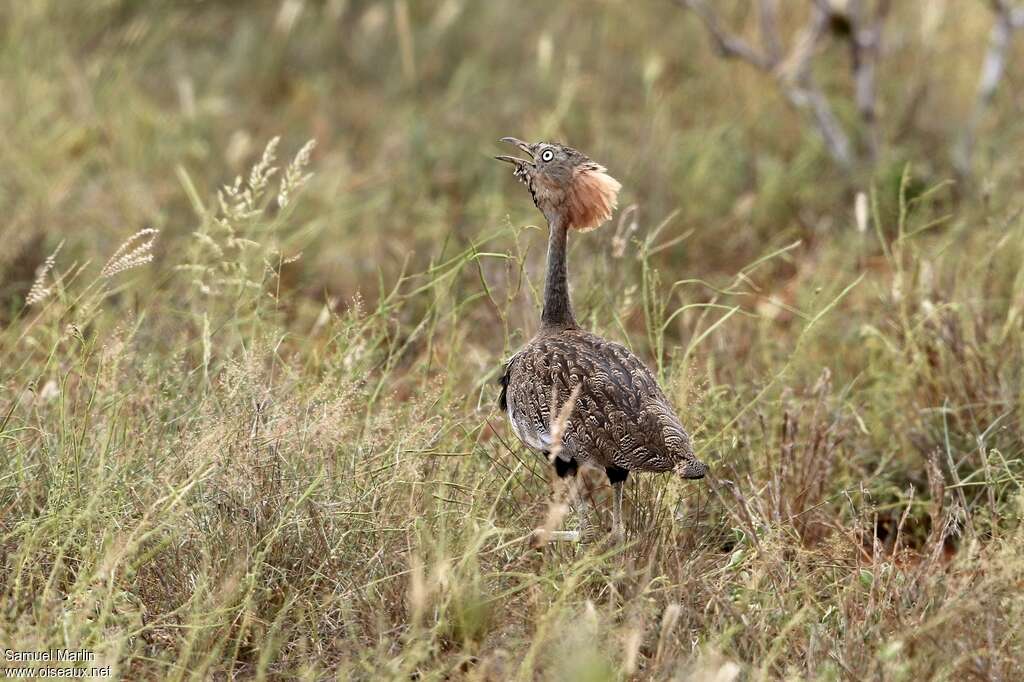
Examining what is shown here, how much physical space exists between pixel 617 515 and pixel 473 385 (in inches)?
40.1

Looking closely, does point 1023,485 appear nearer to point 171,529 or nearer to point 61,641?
point 171,529

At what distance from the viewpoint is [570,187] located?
3973 mm

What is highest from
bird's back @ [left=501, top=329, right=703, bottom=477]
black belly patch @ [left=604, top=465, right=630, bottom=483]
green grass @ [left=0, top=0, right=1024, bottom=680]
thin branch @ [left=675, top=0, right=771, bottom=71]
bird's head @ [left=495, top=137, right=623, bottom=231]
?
bird's head @ [left=495, top=137, right=623, bottom=231]

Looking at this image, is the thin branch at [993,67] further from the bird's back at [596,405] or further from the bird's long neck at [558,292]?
the bird's back at [596,405]

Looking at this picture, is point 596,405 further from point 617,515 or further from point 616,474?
point 617,515

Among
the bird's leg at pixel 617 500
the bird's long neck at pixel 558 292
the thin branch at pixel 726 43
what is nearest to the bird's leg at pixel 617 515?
the bird's leg at pixel 617 500

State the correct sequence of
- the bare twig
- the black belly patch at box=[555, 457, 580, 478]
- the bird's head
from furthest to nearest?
the bare twig → the bird's head → the black belly patch at box=[555, 457, 580, 478]

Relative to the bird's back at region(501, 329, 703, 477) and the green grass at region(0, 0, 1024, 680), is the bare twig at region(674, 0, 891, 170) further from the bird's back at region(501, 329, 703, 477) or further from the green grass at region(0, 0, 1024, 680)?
the bird's back at region(501, 329, 703, 477)

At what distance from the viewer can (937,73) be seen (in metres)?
8.18

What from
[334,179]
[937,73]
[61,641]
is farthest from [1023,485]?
[937,73]

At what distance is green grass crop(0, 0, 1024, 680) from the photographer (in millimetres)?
3146

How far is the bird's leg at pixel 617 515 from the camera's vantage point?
3.54m

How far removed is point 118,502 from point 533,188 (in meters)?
1.49

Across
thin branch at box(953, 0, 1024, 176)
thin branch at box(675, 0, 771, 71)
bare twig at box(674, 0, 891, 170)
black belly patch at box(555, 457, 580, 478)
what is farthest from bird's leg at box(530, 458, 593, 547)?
thin branch at box(953, 0, 1024, 176)
